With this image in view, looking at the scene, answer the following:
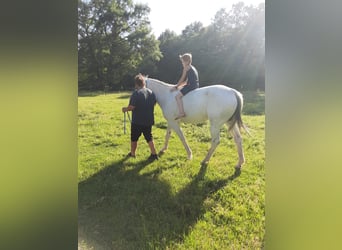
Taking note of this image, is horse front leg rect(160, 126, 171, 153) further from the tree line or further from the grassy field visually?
the tree line

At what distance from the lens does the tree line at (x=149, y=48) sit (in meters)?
1.24

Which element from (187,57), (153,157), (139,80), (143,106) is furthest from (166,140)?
(187,57)

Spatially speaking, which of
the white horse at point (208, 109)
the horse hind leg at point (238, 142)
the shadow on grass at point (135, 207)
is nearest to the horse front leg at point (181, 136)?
the white horse at point (208, 109)

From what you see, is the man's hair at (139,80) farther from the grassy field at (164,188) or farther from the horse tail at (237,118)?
the horse tail at (237,118)

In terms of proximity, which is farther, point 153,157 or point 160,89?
point 160,89

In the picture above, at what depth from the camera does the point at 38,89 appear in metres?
0.54

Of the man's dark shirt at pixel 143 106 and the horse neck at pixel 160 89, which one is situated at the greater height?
the horse neck at pixel 160 89

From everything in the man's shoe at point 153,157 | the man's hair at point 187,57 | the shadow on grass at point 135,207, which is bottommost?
the shadow on grass at point 135,207

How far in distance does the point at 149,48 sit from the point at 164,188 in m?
0.76

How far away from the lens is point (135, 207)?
149cm

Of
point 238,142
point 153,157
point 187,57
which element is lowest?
point 153,157

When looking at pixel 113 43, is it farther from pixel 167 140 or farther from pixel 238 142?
pixel 238 142

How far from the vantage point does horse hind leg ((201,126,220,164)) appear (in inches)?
64.8

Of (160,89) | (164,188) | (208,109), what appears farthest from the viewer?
(208,109)
